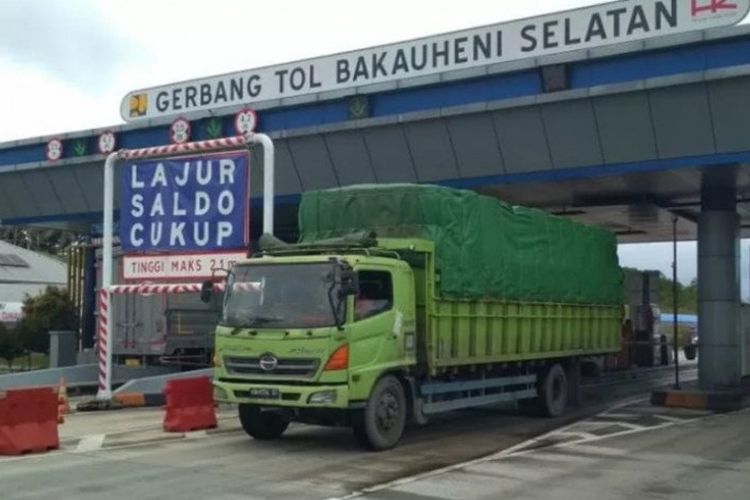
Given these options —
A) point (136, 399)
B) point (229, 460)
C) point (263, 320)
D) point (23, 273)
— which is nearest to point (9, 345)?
point (136, 399)

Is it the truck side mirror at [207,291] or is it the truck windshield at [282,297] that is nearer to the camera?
the truck windshield at [282,297]

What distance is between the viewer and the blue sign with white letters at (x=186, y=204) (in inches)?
639

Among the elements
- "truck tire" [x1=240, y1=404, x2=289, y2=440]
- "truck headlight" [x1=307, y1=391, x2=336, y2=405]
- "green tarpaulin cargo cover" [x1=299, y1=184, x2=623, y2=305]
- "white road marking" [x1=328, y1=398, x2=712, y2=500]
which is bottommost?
"white road marking" [x1=328, y1=398, x2=712, y2=500]

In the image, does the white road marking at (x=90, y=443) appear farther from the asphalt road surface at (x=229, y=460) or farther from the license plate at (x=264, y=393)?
the license plate at (x=264, y=393)

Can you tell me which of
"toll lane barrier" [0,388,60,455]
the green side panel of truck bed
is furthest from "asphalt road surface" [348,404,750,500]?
"toll lane barrier" [0,388,60,455]

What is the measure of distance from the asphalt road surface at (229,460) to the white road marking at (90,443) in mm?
13

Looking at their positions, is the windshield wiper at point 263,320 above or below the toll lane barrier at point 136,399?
above

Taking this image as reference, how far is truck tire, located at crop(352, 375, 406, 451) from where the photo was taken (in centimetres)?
1177

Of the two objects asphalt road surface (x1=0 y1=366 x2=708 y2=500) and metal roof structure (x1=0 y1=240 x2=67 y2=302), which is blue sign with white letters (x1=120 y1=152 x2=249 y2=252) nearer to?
asphalt road surface (x1=0 y1=366 x2=708 y2=500)

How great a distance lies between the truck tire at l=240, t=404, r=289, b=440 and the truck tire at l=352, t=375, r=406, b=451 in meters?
1.46

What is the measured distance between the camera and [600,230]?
1925cm

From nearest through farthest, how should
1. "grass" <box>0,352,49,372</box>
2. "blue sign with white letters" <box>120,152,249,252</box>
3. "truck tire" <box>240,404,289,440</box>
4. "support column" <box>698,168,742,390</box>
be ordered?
"truck tire" <box>240,404,289,440</box> < "blue sign with white letters" <box>120,152,249,252</box> < "support column" <box>698,168,742,390</box> < "grass" <box>0,352,49,372</box>

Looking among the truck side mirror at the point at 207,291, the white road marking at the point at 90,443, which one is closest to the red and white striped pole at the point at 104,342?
the white road marking at the point at 90,443

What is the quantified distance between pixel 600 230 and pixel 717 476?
359 inches
